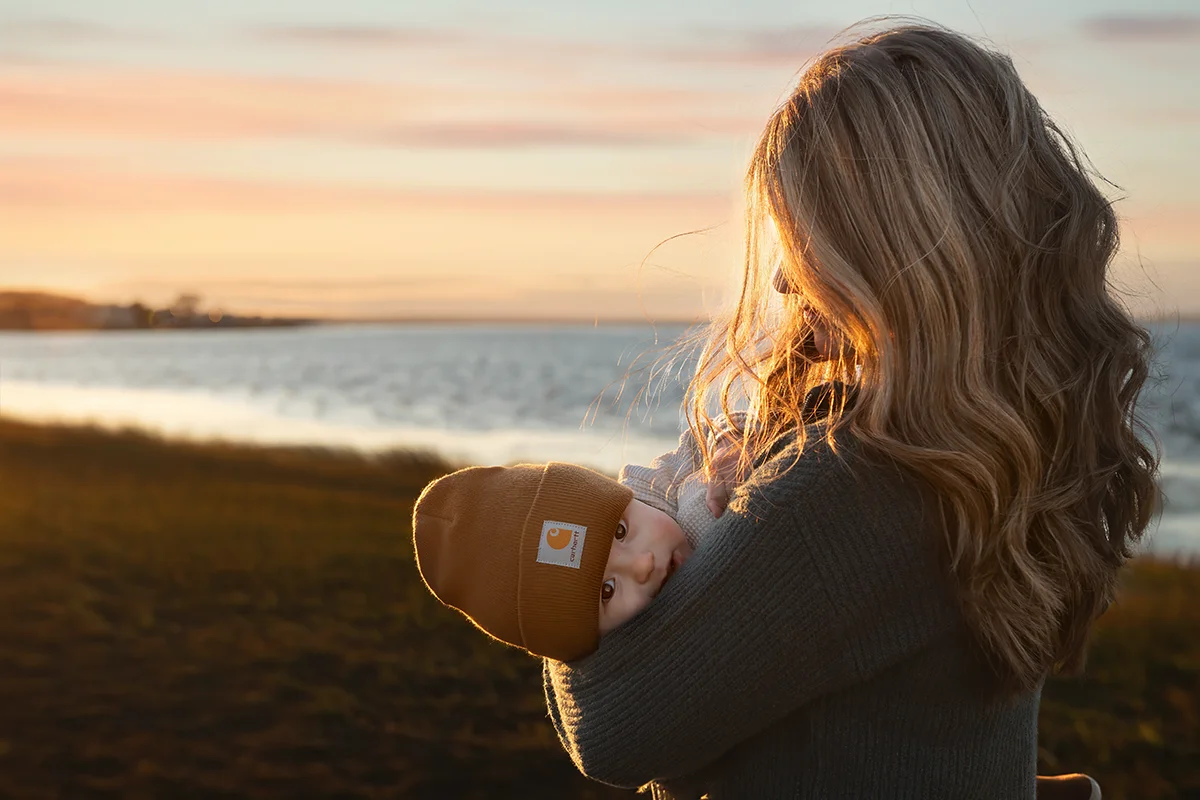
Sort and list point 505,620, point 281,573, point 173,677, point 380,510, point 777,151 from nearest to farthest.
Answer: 1. point 777,151
2. point 505,620
3. point 173,677
4. point 281,573
5. point 380,510

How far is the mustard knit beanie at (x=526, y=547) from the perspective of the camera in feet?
5.72

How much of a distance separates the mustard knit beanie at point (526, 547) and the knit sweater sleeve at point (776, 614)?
5.4 inches

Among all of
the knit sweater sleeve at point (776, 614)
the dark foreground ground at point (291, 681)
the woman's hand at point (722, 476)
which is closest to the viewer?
the knit sweater sleeve at point (776, 614)

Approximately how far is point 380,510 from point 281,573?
272 centimetres

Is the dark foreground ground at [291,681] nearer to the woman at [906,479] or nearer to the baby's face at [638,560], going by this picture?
the baby's face at [638,560]

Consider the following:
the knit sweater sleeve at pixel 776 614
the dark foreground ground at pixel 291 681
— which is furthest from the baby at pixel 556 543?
the dark foreground ground at pixel 291 681

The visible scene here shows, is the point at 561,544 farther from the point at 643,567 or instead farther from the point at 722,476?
the point at 722,476

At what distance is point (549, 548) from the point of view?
5.93 ft

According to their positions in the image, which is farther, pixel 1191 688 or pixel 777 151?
pixel 1191 688

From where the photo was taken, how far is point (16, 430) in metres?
17.3

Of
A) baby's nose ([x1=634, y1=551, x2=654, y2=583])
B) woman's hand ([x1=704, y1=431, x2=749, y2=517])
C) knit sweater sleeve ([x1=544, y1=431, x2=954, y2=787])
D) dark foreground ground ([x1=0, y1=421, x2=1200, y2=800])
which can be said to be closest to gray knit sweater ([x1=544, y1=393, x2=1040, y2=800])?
knit sweater sleeve ([x1=544, y1=431, x2=954, y2=787])

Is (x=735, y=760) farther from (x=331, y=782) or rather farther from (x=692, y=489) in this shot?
(x=331, y=782)

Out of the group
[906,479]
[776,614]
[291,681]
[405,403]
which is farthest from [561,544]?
[405,403]

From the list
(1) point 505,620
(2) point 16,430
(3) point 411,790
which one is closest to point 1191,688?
(3) point 411,790
